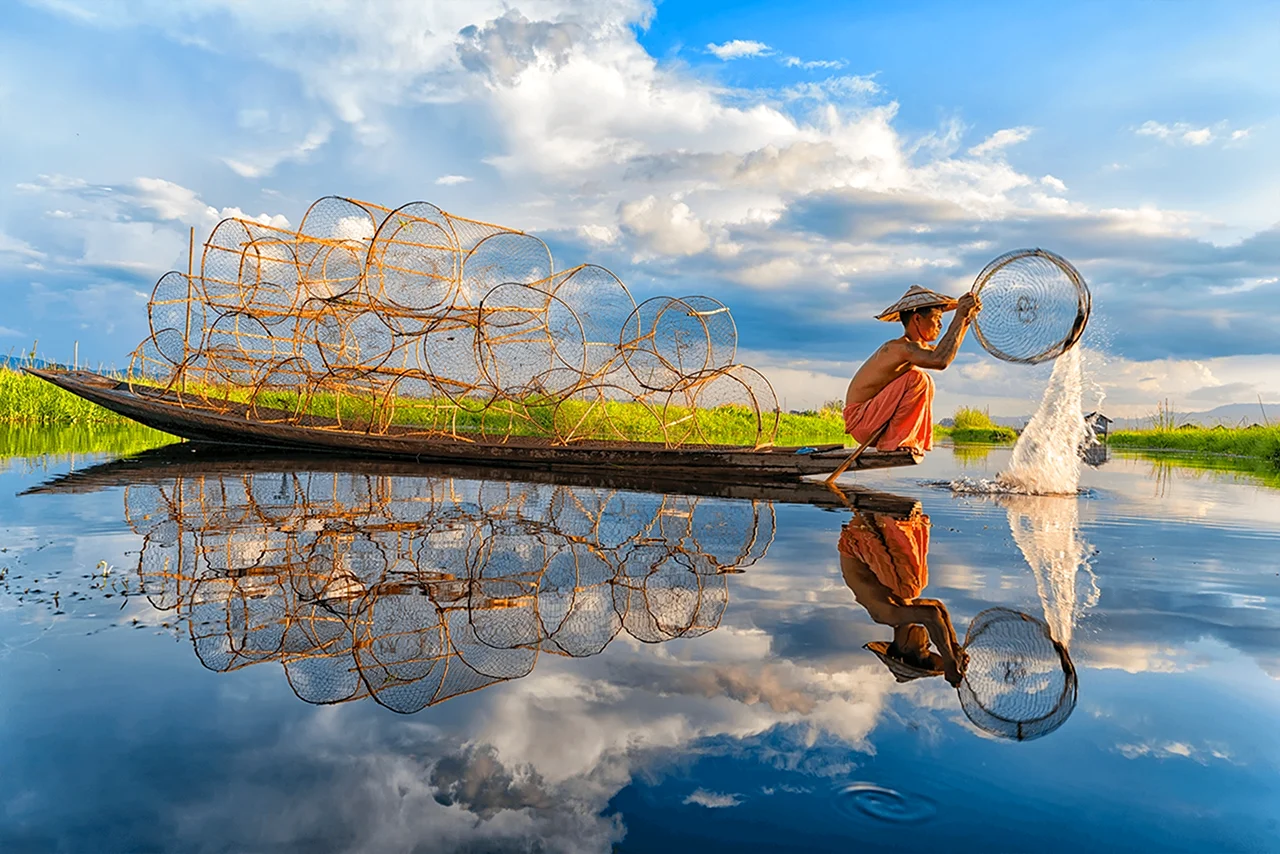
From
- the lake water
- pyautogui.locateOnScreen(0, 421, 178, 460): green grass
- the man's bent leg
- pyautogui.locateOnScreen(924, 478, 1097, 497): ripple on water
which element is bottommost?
the lake water

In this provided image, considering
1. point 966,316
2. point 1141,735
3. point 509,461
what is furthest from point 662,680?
point 509,461

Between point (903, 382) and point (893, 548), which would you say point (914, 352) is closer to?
point (903, 382)

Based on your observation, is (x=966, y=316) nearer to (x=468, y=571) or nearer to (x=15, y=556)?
(x=468, y=571)

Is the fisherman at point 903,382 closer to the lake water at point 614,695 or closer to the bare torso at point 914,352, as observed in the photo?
the bare torso at point 914,352

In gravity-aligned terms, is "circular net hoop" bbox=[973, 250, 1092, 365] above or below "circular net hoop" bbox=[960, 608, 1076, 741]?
above

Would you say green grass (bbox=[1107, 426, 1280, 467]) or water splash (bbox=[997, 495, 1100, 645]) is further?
green grass (bbox=[1107, 426, 1280, 467])

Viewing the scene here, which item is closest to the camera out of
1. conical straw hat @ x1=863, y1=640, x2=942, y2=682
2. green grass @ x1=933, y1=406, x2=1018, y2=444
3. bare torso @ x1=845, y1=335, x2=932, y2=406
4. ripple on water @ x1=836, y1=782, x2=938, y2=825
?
ripple on water @ x1=836, y1=782, x2=938, y2=825

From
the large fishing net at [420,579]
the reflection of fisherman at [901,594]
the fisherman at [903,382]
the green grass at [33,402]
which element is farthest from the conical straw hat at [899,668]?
the green grass at [33,402]

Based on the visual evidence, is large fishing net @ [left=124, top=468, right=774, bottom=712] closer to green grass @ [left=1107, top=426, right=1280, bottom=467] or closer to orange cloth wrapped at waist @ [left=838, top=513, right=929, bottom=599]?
orange cloth wrapped at waist @ [left=838, top=513, right=929, bottom=599]

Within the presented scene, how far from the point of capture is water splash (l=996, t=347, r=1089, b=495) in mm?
8883

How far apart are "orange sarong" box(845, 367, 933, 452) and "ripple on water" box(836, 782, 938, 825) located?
528cm

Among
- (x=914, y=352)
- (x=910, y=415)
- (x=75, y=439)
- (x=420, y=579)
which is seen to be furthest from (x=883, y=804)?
(x=75, y=439)

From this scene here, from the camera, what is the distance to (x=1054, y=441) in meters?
9.49

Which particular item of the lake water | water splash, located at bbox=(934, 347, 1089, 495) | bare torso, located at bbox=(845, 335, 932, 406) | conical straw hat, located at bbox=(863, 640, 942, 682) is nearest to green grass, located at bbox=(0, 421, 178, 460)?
the lake water
